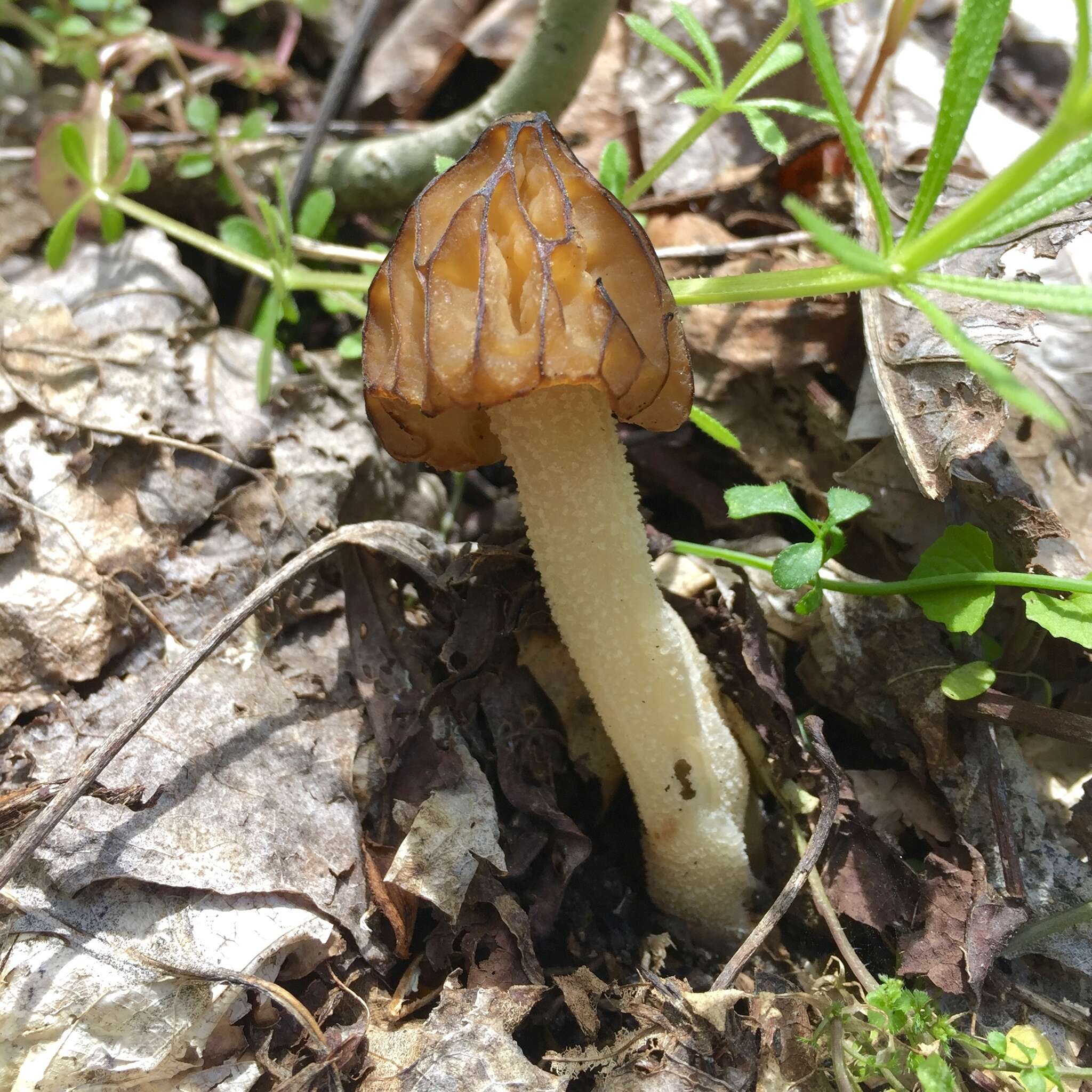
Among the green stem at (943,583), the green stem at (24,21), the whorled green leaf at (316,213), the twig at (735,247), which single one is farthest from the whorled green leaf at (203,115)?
the green stem at (943,583)

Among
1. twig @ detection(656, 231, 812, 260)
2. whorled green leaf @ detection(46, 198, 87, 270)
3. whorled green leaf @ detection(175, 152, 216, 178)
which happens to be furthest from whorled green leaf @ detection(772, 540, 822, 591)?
whorled green leaf @ detection(175, 152, 216, 178)

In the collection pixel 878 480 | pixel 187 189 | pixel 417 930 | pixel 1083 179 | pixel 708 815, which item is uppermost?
pixel 1083 179

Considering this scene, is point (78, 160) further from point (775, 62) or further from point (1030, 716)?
point (1030, 716)

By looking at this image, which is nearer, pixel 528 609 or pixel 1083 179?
pixel 1083 179

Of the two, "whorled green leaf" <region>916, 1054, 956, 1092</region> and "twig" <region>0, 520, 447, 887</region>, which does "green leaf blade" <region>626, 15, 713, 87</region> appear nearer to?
"twig" <region>0, 520, 447, 887</region>

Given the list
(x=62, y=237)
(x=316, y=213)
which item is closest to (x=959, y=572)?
(x=316, y=213)

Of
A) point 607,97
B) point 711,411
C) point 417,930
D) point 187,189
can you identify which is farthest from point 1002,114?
point 417,930

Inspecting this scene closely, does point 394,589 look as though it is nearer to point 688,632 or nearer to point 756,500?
point 688,632
